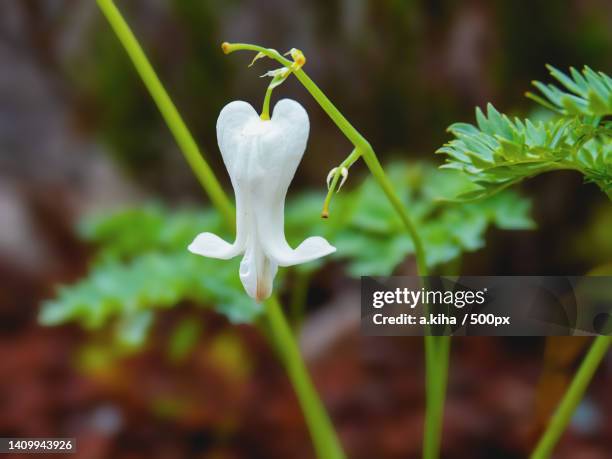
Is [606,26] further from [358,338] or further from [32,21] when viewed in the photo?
[32,21]

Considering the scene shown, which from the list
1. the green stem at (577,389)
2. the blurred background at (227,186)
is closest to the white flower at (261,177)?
the green stem at (577,389)

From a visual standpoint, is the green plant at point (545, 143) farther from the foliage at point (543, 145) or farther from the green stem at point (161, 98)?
the green stem at point (161, 98)

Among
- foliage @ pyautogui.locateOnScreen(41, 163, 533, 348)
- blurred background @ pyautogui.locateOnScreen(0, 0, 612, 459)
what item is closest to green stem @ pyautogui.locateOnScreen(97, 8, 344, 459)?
foliage @ pyautogui.locateOnScreen(41, 163, 533, 348)

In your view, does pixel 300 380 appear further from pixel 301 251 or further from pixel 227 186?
pixel 227 186

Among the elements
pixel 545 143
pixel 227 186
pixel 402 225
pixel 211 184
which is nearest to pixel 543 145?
pixel 545 143

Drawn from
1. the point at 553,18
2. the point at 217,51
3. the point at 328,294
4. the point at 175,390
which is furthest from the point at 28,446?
the point at 553,18

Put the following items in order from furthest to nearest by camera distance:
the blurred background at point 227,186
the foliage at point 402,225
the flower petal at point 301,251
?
the blurred background at point 227,186
the foliage at point 402,225
the flower petal at point 301,251
